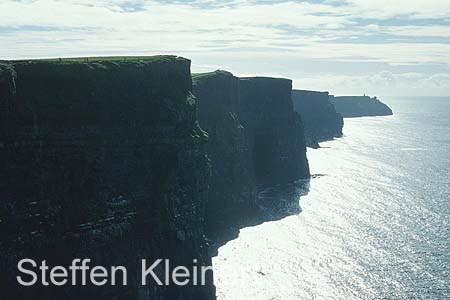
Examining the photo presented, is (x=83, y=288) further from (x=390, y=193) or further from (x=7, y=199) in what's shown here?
(x=390, y=193)

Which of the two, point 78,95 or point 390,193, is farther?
point 390,193

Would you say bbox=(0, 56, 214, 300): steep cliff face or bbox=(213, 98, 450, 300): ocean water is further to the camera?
bbox=(213, 98, 450, 300): ocean water

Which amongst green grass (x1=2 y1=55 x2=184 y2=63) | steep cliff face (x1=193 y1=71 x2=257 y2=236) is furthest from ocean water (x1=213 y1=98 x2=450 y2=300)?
green grass (x1=2 y1=55 x2=184 y2=63)

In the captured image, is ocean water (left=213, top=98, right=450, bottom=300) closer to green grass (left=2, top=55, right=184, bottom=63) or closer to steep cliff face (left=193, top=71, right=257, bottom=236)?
steep cliff face (left=193, top=71, right=257, bottom=236)

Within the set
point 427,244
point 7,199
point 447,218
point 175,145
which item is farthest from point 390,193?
point 7,199

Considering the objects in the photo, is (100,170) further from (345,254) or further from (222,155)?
(222,155)

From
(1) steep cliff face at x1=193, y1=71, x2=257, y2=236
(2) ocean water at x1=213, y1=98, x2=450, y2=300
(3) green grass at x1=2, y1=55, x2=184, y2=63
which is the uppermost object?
(3) green grass at x1=2, y1=55, x2=184, y2=63

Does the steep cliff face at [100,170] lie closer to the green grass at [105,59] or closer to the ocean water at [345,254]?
the green grass at [105,59]
